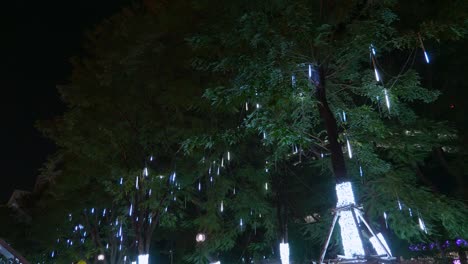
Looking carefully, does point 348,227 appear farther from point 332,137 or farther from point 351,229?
point 332,137

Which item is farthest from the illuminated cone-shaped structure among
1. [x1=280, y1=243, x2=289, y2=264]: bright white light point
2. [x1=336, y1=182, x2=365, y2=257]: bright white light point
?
[x1=280, y1=243, x2=289, y2=264]: bright white light point

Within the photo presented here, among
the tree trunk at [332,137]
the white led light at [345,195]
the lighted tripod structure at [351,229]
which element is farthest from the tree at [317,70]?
the lighted tripod structure at [351,229]

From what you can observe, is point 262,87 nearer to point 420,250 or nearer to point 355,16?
point 355,16

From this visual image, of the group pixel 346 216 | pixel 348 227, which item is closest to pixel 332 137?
pixel 346 216

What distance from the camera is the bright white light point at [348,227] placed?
7212 millimetres

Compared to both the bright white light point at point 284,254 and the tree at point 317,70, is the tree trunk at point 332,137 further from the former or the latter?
the bright white light point at point 284,254

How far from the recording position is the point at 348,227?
7.39 m

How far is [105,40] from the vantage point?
15.0 metres

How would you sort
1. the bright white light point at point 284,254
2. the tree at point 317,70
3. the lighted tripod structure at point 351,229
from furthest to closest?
the bright white light point at point 284,254 < the tree at point 317,70 < the lighted tripod structure at point 351,229

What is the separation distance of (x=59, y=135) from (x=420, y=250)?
18.7 meters

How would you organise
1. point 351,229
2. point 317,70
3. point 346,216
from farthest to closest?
point 317,70, point 346,216, point 351,229

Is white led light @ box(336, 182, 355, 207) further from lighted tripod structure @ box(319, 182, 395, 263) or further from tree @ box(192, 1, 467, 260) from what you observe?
tree @ box(192, 1, 467, 260)

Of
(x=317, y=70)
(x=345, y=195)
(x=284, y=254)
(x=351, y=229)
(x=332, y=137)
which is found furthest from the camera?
(x=284, y=254)

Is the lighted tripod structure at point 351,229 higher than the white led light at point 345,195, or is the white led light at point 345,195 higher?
the white led light at point 345,195
